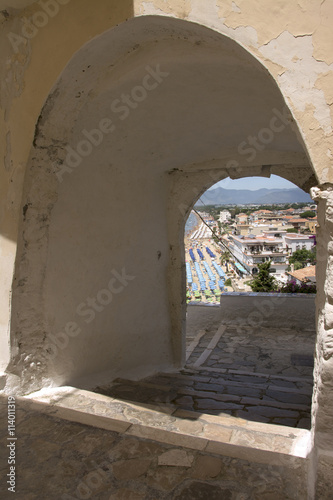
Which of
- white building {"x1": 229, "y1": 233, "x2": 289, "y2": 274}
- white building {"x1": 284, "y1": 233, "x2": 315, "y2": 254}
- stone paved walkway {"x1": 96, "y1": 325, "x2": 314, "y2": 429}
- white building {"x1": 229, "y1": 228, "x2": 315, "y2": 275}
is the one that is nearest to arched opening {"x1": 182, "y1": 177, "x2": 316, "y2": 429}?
stone paved walkway {"x1": 96, "y1": 325, "x2": 314, "y2": 429}

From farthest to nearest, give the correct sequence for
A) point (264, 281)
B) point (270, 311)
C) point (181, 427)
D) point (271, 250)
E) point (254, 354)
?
1. point (271, 250)
2. point (264, 281)
3. point (270, 311)
4. point (254, 354)
5. point (181, 427)

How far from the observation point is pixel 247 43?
1.67 m

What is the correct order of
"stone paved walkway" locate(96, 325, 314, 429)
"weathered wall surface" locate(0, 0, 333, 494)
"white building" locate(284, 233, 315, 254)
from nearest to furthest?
"weathered wall surface" locate(0, 0, 333, 494) → "stone paved walkway" locate(96, 325, 314, 429) → "white building" locate(284, 233, 315, 254)

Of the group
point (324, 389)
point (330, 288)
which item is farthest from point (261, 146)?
point (324, 389)

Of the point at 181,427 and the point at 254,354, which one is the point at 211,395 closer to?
the point at 181,427

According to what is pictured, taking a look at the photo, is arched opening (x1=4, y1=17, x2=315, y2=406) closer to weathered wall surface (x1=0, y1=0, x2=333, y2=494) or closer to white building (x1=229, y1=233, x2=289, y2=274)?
weathered wall surface (x1=0, y1=0, x2=333, y2=494)

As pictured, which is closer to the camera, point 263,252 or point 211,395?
point 211,395

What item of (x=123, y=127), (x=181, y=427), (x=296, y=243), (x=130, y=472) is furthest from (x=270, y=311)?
(x=296, y=243)

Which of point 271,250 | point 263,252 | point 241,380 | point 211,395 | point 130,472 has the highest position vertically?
point 271,250

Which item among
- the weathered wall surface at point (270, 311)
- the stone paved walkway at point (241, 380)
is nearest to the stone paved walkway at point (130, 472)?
the stone paved walkway at point (241, 380)

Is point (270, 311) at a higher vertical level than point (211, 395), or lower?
higher

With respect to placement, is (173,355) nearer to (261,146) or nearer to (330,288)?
(261,146)

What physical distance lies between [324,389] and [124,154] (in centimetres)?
280

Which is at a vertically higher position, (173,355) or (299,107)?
(299,107)
